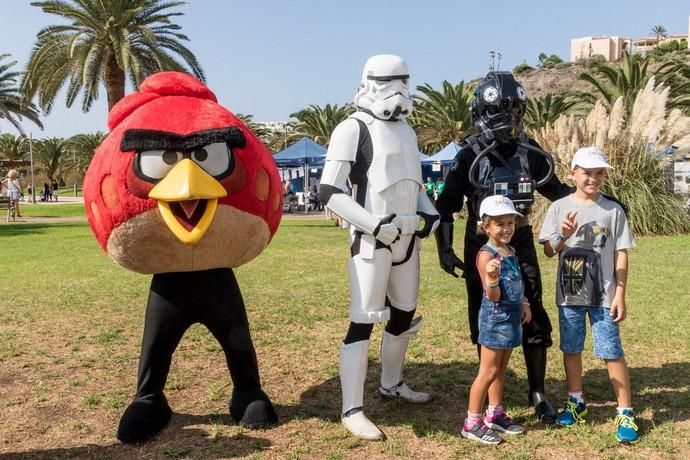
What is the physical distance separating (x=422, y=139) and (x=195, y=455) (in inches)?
1095

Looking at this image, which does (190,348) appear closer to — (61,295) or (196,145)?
(196,145)

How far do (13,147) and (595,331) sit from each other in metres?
52.3

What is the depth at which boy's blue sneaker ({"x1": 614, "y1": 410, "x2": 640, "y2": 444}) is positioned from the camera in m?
3.07

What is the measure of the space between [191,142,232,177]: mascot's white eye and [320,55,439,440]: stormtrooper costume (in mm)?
528

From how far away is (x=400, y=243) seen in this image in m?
3.25

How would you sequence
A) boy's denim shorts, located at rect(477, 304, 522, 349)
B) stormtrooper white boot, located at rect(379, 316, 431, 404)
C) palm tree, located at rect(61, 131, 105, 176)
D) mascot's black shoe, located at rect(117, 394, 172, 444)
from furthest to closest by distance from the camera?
palm tree, located at rect(61, 131, 105, 176) → stormtrooper white boot, located at rect(379, 316, 431, 404) → mascot's black shoe, located at rect(117, 394, 172, 444) → boy's denim shorts, located at rect(477, 304, 522, 349)

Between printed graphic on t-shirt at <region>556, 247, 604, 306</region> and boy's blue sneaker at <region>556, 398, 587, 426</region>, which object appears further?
boy's blue sneaker at <region>556, 398, 587, 426</region>

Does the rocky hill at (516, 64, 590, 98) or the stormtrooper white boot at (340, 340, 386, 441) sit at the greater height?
the rocky hill at (516, 64, 590, 98)

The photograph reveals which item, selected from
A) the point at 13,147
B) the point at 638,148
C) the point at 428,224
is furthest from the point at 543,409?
the point at 13,147

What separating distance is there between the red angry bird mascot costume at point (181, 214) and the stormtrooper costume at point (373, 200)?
447 mm

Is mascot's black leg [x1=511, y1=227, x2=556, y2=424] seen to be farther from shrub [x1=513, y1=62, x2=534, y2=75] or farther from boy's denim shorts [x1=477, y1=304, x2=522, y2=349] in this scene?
shrub [x1=513, y1=62, x2=534, y2=75]

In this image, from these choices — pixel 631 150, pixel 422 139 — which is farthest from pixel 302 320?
pixel 422 139

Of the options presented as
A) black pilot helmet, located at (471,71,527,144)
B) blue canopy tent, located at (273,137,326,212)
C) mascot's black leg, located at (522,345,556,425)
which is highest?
blue canopy tent, located at (273,137,326,212)

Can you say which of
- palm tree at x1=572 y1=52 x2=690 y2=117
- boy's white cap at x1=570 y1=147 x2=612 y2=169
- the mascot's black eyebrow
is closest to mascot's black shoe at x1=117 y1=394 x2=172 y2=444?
the mascot's black eyebrow
